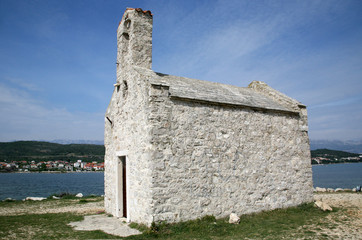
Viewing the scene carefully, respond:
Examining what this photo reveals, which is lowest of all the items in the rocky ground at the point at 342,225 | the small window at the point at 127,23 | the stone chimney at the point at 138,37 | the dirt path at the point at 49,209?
the dirt path at the point at 49,209

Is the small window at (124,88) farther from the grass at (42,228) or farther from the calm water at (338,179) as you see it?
the calm water at (338,179)

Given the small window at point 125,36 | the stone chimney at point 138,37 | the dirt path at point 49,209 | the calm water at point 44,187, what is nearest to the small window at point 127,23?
the stone chimney at point 138,37

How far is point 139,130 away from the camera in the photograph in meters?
8.28

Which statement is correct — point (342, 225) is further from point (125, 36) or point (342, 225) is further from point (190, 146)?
point (125, 36)

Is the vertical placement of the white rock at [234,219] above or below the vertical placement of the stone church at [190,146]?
below

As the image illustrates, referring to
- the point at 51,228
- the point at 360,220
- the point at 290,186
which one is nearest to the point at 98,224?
the point at 51,228

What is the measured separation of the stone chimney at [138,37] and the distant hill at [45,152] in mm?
86642

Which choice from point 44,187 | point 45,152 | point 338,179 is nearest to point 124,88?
point 44,187

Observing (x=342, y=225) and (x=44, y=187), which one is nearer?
(x=342, y=225)

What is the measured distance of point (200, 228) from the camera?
24.9ft

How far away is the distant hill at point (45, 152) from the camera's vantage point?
87.8 metres

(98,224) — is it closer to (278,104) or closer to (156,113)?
(156,113)

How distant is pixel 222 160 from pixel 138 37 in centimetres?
545

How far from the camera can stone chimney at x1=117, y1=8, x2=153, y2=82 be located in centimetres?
938
